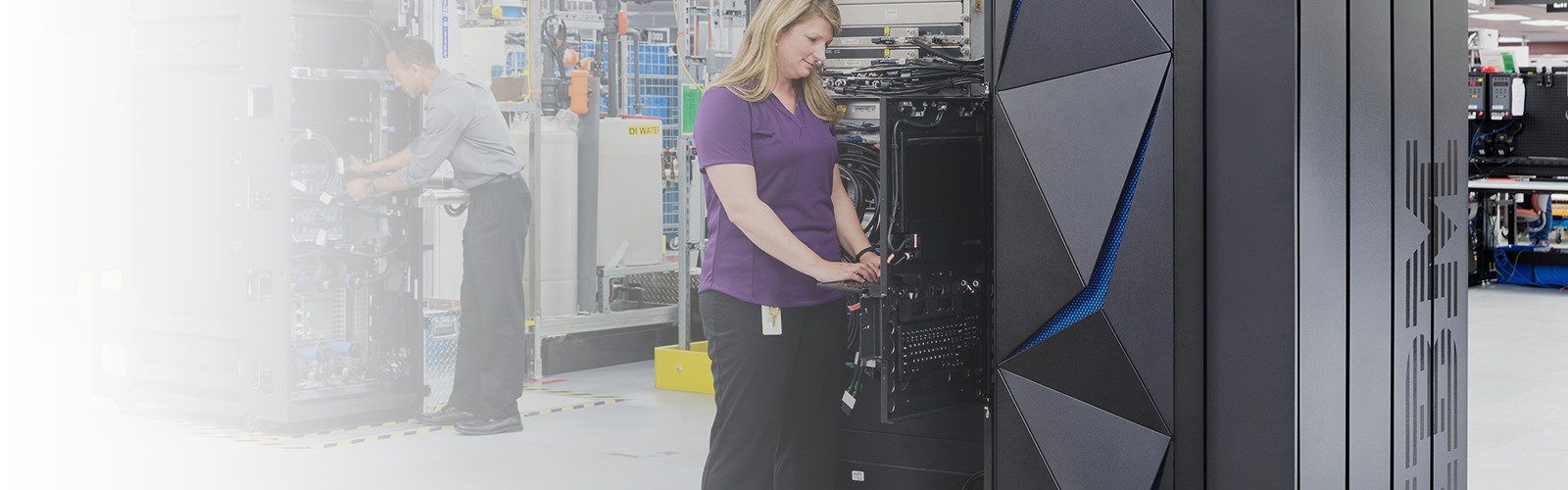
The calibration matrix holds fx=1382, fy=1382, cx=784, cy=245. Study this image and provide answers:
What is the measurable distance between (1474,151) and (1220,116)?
11.7m

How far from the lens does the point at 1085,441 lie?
10.5 ft

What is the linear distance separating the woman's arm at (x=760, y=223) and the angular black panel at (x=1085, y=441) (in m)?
0.52

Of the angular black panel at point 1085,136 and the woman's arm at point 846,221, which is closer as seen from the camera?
the angular black panel at point 1085,136

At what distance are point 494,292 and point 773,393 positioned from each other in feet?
10.2

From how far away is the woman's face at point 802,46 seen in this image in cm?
336

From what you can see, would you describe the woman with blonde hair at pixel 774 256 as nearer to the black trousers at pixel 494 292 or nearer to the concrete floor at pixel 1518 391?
the black trousers at pixel 494 292

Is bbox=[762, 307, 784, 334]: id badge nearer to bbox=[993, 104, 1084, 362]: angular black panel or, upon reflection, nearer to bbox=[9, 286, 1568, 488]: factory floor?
bbox=[993, 104, 1084, 362]: angular black panel

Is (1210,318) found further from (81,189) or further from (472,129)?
(81,189)

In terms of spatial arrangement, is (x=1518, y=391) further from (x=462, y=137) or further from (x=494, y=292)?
(x=462, y=137)

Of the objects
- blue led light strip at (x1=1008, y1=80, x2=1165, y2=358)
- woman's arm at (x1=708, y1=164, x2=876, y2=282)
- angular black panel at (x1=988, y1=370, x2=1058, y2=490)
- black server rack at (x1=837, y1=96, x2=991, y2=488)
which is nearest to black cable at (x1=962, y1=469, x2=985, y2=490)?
black server rack at (x1=837, y1=96, x2=991, y2=488)

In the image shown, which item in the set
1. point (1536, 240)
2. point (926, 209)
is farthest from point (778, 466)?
point (1536, 240)

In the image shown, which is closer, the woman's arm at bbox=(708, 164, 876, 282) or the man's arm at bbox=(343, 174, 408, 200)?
the woman's arm at bbox=(708, 164, 876, 282)

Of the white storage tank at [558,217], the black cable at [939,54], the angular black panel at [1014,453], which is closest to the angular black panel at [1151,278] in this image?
the angular black panel at [1014,453]

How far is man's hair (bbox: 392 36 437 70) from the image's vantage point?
619cm
